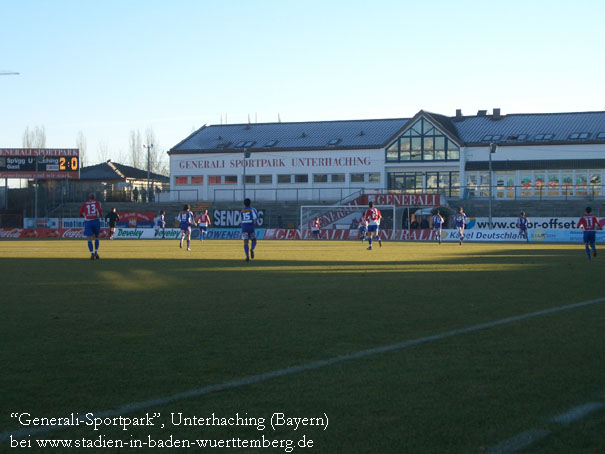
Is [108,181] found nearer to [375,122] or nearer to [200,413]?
[375,122]

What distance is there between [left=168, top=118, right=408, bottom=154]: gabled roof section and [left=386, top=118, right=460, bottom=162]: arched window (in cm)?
166

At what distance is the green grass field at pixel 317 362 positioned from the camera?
5109mm

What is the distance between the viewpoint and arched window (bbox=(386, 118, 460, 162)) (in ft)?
229

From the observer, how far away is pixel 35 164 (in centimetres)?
6756

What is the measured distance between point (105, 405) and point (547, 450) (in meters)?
3.13

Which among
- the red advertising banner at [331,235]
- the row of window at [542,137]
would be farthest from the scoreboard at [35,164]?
the row of window at [542,137]

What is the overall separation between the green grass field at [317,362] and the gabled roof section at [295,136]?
199 feet

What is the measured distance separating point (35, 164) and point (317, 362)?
2565 inches

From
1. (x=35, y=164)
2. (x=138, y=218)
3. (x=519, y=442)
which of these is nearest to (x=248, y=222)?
(x=519, y=442)

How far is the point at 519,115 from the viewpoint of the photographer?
241ft

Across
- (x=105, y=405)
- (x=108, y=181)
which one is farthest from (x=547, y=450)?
(x=108, y=181)

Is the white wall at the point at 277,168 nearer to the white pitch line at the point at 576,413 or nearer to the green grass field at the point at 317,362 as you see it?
the green grass field at the point at 317,362

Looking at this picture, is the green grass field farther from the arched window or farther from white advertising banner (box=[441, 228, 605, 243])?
the arched window

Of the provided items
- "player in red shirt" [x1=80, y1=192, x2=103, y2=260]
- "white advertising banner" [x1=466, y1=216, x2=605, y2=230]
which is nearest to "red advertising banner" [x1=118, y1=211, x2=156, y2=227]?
"white advertising banner" [x1=466, y1=216, x2=605, y2=230]
